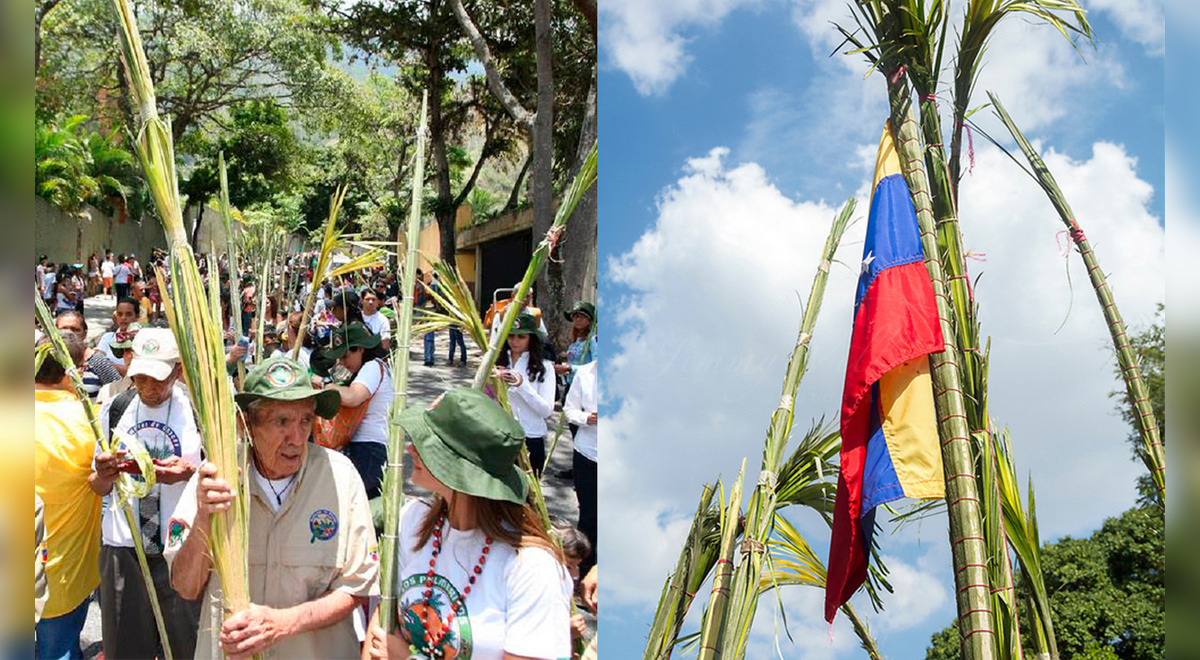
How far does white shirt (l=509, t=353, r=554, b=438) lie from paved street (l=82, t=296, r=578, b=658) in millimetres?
405

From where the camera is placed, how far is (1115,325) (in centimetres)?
233

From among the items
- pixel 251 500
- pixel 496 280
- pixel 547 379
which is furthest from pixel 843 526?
pixel 496 280

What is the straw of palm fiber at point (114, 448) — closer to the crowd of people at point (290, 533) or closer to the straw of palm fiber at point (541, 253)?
the crowd of people at point (290, 533)

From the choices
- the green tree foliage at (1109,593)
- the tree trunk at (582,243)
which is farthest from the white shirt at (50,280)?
the green tree foliage at (1109,593)

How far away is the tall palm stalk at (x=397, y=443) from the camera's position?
1.68 metres

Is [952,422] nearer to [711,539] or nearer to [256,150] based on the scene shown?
[711,539]

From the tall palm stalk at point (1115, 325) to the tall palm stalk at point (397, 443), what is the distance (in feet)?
5.38

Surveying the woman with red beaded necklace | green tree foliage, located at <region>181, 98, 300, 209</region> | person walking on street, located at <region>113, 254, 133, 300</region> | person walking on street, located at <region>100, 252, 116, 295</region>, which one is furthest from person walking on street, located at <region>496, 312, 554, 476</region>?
person walking on street, located at <region>100, 252, 116, 295</region>

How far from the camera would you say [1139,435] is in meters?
2.38

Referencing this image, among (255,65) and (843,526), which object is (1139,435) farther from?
(255,65)

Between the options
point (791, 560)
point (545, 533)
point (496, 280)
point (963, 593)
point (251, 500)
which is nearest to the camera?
point (545, 533)

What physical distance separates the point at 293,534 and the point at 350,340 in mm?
1669

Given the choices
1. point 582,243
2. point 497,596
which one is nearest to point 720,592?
point 497,596

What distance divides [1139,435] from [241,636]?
7.11ft
